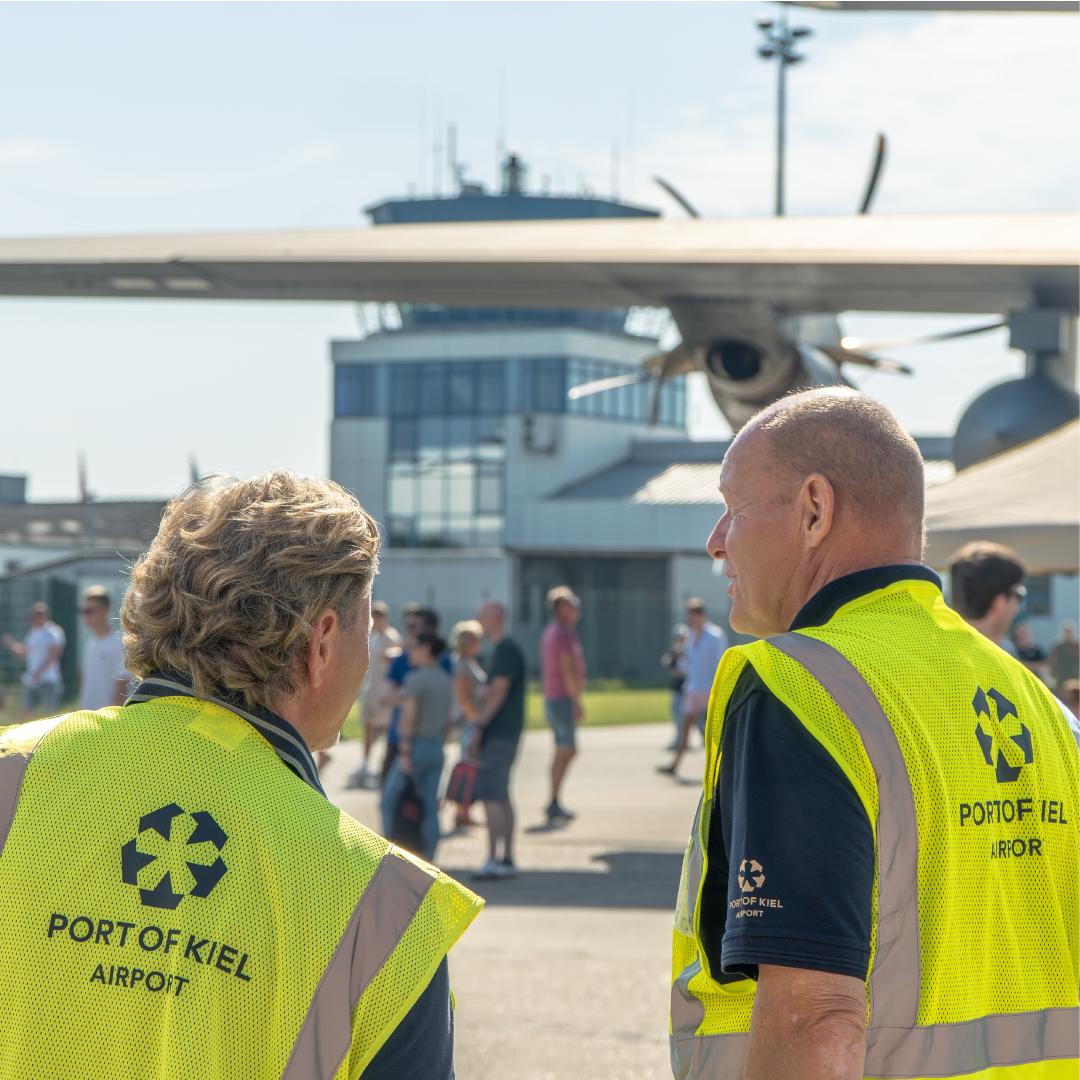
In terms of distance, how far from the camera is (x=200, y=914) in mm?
1443

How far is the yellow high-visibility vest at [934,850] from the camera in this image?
1708mm

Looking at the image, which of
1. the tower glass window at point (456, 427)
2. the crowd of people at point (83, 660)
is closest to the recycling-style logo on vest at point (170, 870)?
the crowd of people at point (83, 660)

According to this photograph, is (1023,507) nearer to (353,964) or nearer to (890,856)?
(890,856)

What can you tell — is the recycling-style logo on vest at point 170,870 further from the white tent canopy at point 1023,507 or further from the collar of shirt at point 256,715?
the white tent canopy at point 1023,507

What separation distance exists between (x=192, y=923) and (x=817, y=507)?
1094 millimetres

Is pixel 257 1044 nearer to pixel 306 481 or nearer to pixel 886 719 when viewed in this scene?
pixel 306 481

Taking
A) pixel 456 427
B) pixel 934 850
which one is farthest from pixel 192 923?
pixel 456 427

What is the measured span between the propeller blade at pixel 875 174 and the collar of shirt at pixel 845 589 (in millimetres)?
10582

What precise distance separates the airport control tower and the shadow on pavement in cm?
2969

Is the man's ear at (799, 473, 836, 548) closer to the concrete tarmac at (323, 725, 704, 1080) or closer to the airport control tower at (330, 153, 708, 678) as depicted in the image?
the concrete tarmac at (323, 725, 704, 1080)

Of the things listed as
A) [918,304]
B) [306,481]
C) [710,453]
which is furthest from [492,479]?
[306,481]

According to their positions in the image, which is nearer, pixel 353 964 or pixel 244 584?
pixel 353 964

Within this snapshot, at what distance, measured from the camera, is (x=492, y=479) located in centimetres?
4259

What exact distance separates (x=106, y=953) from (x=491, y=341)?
42147 millimetres
